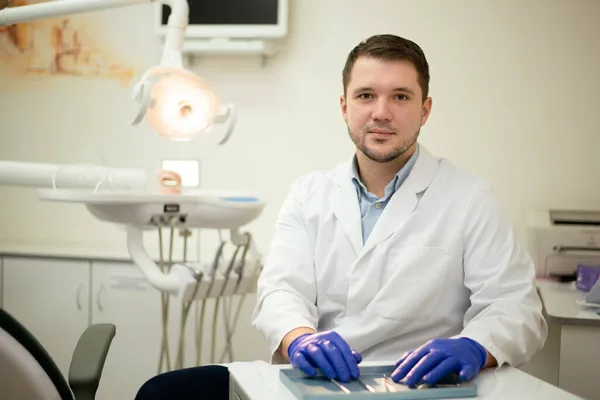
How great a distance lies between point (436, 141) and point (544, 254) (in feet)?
2.17

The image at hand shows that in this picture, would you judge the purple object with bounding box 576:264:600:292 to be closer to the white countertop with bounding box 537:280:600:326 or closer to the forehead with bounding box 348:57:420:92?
the white countertop with bounding box 537:280:600:326

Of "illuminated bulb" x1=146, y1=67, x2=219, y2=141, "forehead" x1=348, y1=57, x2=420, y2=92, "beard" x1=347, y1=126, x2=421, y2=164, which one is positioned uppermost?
"forehead" x1=348, y1=57, x2=420, y2=92

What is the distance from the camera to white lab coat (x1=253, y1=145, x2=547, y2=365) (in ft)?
4.79

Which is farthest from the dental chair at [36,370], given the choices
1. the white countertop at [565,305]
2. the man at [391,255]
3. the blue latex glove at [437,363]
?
the white countertop at [565,305]

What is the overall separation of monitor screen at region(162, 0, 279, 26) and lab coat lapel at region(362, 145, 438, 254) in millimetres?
1400

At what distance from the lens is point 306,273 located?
1.61 meters

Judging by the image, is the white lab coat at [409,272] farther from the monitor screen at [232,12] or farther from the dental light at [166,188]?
the monitor screen at [232,12]

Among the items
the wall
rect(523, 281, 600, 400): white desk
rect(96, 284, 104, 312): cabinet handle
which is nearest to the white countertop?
rect(523, 281, 600, 400): white desk

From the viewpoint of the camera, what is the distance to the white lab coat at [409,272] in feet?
4.79

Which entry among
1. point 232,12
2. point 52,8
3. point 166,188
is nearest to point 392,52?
point 52,8

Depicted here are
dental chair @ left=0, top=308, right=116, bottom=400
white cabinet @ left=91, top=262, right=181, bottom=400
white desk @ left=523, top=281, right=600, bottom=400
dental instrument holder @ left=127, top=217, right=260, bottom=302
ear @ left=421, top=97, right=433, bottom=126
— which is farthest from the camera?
white cabinet @ left=91, top=262, right=181, bottom=400

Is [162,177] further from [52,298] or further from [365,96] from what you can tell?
[365,96]

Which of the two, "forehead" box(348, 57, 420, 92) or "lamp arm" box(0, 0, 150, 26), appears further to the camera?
"lamp arm" box(0, 0, 150, 26)

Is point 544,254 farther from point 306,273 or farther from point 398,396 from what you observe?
point 398,396
